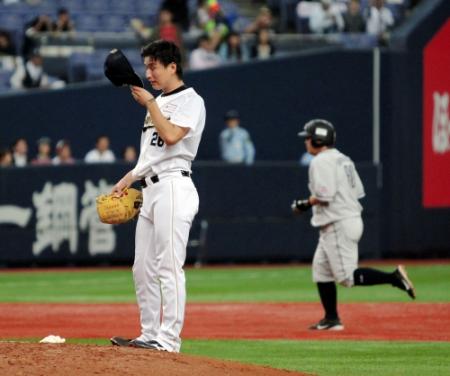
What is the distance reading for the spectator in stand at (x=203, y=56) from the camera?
21.1m

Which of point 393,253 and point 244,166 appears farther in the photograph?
point 393,253

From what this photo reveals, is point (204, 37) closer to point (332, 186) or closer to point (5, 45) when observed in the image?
point (5, 45)

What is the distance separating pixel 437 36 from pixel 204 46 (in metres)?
4.21

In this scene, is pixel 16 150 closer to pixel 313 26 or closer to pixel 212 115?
pixel 212 115

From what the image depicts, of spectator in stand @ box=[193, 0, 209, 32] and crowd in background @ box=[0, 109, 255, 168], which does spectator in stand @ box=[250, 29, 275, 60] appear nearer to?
spectator in stand @ box=[193, 0, 209, 32]

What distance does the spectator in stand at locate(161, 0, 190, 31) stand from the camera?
21203mm

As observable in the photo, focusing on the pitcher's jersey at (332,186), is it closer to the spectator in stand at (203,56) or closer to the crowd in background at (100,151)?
the crowd in background at (100,151)

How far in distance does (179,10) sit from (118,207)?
14.1 meters

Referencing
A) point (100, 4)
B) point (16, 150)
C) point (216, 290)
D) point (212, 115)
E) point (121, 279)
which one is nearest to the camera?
point (216, 290)

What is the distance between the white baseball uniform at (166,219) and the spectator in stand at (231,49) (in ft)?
45.1

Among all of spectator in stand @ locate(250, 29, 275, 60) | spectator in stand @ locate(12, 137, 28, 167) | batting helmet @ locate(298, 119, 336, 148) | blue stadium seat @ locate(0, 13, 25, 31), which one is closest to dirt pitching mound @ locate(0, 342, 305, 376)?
batting helmet @ locate(298, 119, 336, 148)

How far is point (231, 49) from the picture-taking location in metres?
21.7

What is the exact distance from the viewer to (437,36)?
22172 mm

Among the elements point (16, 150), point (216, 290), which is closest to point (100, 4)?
point (16, 150)
